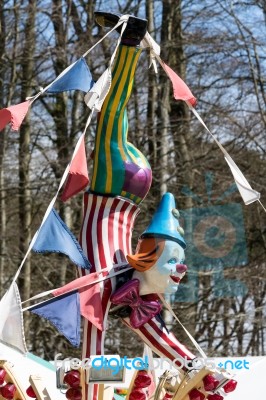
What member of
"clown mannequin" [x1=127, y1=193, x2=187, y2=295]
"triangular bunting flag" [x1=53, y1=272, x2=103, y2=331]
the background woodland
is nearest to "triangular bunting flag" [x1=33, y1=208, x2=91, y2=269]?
"triangular bunting flag" [x1=53, y1=272, x2=103, y2=331]

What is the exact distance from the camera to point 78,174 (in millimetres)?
7012

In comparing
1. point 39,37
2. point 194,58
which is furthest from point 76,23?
point 194,58

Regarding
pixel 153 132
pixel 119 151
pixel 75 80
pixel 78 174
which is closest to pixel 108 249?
pixel 78 174

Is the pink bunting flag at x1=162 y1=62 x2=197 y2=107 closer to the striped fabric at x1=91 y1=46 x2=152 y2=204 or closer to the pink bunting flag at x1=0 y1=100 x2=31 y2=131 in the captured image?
the striped fabric at x1=91 y1=46 x2=152 y2=204

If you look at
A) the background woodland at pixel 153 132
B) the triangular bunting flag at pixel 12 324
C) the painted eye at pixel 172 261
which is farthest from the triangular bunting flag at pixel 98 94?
the background woodland at pixel 153 132

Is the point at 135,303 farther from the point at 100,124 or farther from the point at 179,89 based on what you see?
the point at 179,89

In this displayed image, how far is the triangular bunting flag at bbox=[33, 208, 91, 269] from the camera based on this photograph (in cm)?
661

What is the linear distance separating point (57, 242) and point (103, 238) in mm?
402

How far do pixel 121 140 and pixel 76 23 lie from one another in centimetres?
866

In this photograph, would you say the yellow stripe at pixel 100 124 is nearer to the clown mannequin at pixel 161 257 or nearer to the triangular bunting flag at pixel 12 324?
the clown mannequin at pixel 161 257

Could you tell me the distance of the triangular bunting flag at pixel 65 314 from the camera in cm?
659

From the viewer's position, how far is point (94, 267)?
272 inches

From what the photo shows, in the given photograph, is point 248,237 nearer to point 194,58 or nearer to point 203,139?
point 203,139

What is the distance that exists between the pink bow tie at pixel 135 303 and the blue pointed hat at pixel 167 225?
1.02 ft
